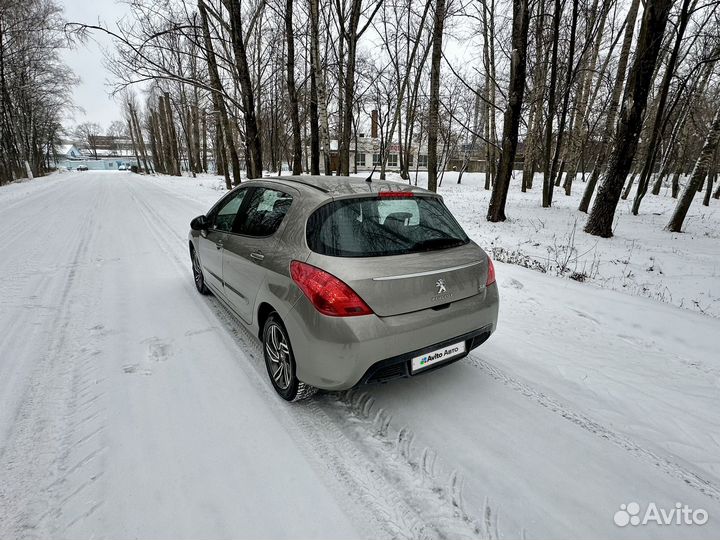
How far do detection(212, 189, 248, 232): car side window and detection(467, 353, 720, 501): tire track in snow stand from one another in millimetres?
2854

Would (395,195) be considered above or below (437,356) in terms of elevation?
above

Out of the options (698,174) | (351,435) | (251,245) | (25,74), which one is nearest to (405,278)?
(351,435)

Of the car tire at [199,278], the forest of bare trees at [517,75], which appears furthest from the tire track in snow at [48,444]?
the forest of bare trees at [517,75]

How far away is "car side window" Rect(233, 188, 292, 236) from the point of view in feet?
9.59

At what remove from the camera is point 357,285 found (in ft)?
7.29

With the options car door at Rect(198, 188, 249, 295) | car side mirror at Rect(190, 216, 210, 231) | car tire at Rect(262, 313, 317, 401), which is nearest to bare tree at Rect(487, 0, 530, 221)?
car door at Rect(198, 188, 249, 295)

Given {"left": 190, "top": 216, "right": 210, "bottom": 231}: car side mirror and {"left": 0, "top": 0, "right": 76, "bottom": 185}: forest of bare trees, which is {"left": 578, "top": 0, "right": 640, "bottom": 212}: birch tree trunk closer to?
{"left": 190, "top": 216, "right": 210, "bottom": 231}: car side mirror

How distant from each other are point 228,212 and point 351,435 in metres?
2.79

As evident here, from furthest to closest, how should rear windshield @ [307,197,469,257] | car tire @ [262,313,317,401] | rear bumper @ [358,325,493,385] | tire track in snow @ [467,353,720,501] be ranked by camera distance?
car tire @ [262,313,317,401]
rear windshield @ [307,197,469,257]
rear bumper @ [358,325,493,385]
tire track in snow @ [467,353,720,501]

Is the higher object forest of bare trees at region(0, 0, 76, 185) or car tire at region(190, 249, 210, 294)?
forest of bare trees at region(0, 0, 76, 185)

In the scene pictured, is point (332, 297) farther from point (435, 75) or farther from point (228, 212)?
point (435, 75)

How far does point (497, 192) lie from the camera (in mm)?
10547

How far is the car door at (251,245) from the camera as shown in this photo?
114 inches

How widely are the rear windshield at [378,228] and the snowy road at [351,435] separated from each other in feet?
3.92
